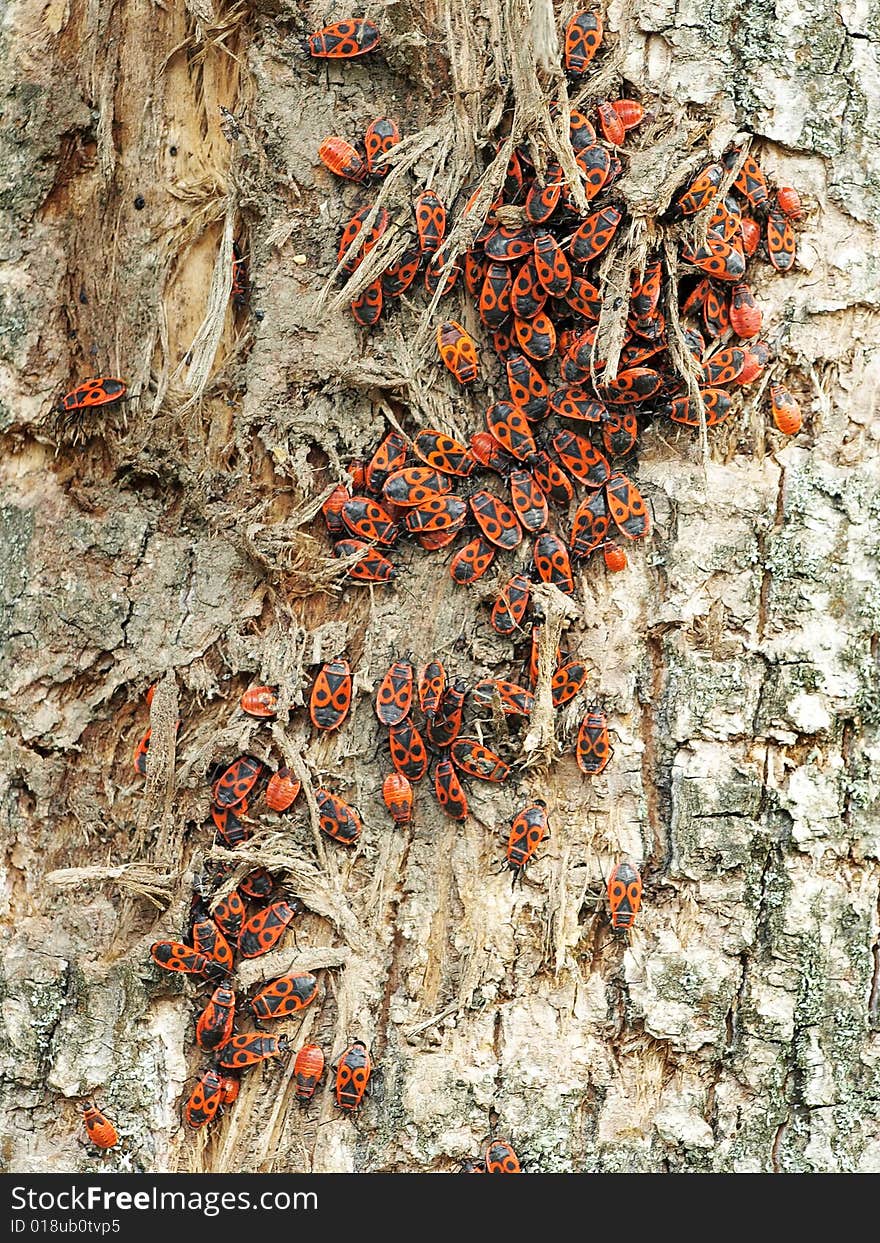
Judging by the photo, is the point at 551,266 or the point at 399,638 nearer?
the point at 551,266

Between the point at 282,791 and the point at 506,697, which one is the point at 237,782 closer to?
the point at 282,791

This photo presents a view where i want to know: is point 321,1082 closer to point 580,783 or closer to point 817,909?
point 580,783

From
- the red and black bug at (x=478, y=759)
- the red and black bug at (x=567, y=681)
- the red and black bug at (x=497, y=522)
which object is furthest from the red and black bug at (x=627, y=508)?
the red and black bug at (x=478, y=759)

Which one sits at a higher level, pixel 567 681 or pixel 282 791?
pixel 567 681

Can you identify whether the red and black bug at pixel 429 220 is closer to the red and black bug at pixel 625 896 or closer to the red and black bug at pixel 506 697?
the red and black bug at pixel 506 697

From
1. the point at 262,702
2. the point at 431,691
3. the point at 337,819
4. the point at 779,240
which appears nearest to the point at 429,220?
the point at 779,240

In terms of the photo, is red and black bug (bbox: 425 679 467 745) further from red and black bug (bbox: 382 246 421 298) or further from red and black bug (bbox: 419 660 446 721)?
red and black bug (bbox: 382 246 421 298)

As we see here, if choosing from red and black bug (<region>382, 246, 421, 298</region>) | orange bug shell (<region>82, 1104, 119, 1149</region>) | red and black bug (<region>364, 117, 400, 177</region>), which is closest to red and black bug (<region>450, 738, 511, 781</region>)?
red and black bug (<region>382, 246, 421, 298</region>)

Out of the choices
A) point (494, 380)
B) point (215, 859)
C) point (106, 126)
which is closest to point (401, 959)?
point (215, 859)
